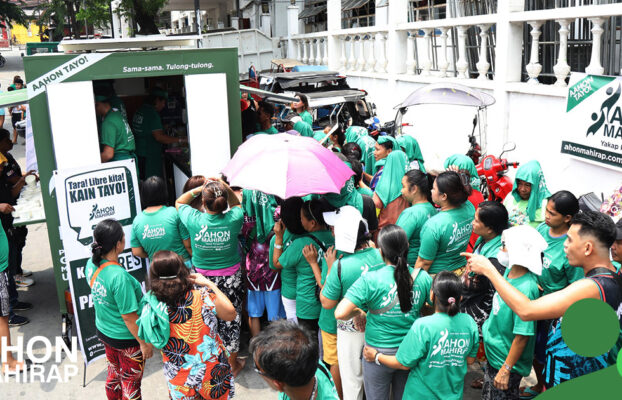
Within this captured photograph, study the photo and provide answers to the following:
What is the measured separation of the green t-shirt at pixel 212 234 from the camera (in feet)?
15.8

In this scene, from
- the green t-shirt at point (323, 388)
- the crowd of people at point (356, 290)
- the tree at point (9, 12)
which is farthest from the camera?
the tree at point (9, 12)

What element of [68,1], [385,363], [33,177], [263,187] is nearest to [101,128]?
[33,177]

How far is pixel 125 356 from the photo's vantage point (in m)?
4.16

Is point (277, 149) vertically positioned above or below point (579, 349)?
above

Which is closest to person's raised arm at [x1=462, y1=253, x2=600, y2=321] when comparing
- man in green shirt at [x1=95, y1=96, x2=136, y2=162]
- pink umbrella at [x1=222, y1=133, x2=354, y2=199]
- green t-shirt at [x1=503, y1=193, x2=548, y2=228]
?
pink umbrella at [x1=222, y1=133, x2=354, y2=199]

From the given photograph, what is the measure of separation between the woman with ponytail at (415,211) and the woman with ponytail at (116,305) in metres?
2.18

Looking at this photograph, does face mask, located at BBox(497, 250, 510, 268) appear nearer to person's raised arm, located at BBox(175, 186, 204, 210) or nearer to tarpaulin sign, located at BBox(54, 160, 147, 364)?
person's raised arm, located at BBox(175, 186, 204, 210)

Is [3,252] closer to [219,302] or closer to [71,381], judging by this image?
[71,381]

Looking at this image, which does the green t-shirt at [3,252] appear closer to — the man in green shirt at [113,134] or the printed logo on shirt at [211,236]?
the man in green shirt at [113,134]

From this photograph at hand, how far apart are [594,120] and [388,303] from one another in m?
4.35

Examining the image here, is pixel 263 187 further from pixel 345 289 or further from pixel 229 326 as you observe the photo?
pixel 229 326

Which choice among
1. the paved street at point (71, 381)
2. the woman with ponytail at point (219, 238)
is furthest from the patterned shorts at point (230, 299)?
the paved street at point (71, 381)

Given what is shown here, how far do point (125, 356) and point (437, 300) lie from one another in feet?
7.62

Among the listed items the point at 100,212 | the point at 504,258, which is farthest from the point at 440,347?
the point at 100,212
